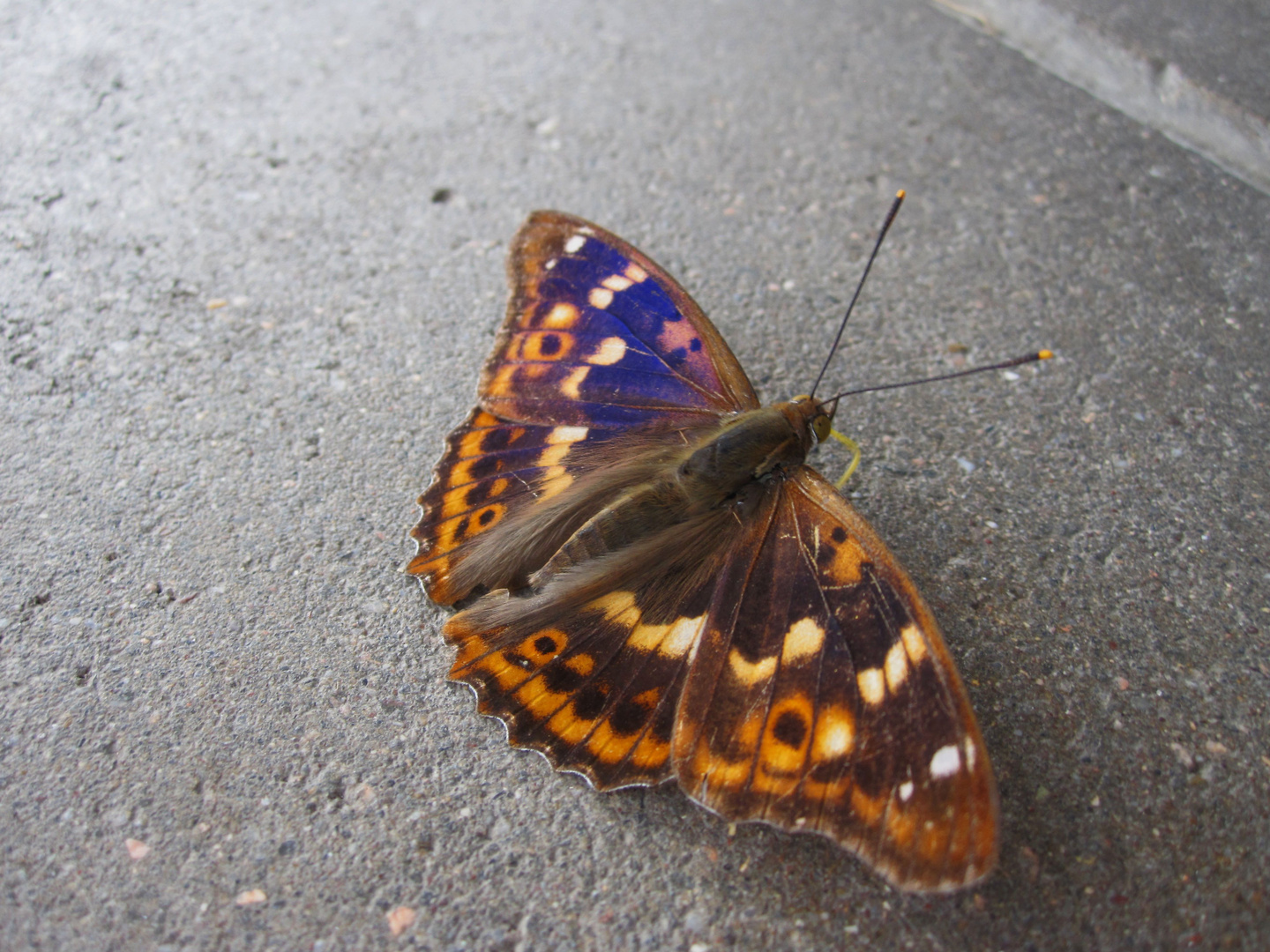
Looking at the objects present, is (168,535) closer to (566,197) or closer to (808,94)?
(566,197)

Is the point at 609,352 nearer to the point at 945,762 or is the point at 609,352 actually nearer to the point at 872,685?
the point at 872,685

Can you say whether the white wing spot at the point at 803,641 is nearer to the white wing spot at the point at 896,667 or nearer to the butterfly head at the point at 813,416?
the white wing spot at the point at 896,667

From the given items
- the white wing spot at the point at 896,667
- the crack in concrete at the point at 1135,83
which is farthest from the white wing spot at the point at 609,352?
the crack in concrete at the point at 1135,83

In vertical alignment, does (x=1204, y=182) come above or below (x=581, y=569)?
above

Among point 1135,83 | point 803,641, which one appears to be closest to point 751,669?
point 803,641

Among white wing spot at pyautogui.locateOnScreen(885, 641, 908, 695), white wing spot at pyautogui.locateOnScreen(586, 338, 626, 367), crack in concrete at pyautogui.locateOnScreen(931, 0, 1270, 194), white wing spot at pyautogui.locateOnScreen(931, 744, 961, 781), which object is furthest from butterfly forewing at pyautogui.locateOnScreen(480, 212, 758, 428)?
crack in concrete at pyautogui.locateOnScreen(931, 0, 1270, 194)

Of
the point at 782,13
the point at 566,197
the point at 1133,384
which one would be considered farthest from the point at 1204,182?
the point at 566,197
